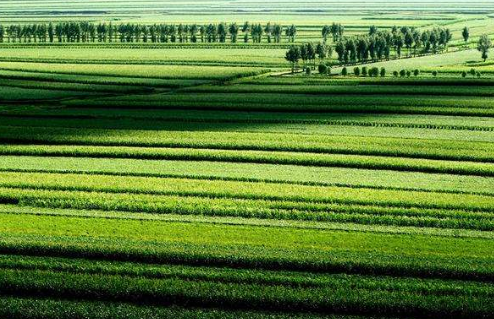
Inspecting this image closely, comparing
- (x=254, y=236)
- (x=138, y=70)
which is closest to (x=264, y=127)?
(x=254, y=236)

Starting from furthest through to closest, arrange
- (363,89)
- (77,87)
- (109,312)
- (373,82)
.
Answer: (373,82)
(77,87)
(363,89)
(109,312)

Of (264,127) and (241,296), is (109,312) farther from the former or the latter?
(264,127)

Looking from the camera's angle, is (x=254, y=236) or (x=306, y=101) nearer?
(x=254, y=236)

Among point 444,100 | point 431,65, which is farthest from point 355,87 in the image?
point 431,65

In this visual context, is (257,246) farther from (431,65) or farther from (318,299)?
(431,65)

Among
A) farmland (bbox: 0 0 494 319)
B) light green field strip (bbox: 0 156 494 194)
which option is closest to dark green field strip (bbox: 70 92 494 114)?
farmland (bbox: 0 0 494 319)

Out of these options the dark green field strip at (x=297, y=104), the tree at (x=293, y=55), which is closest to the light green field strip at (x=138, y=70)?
the tree at (x=293, y=55)
